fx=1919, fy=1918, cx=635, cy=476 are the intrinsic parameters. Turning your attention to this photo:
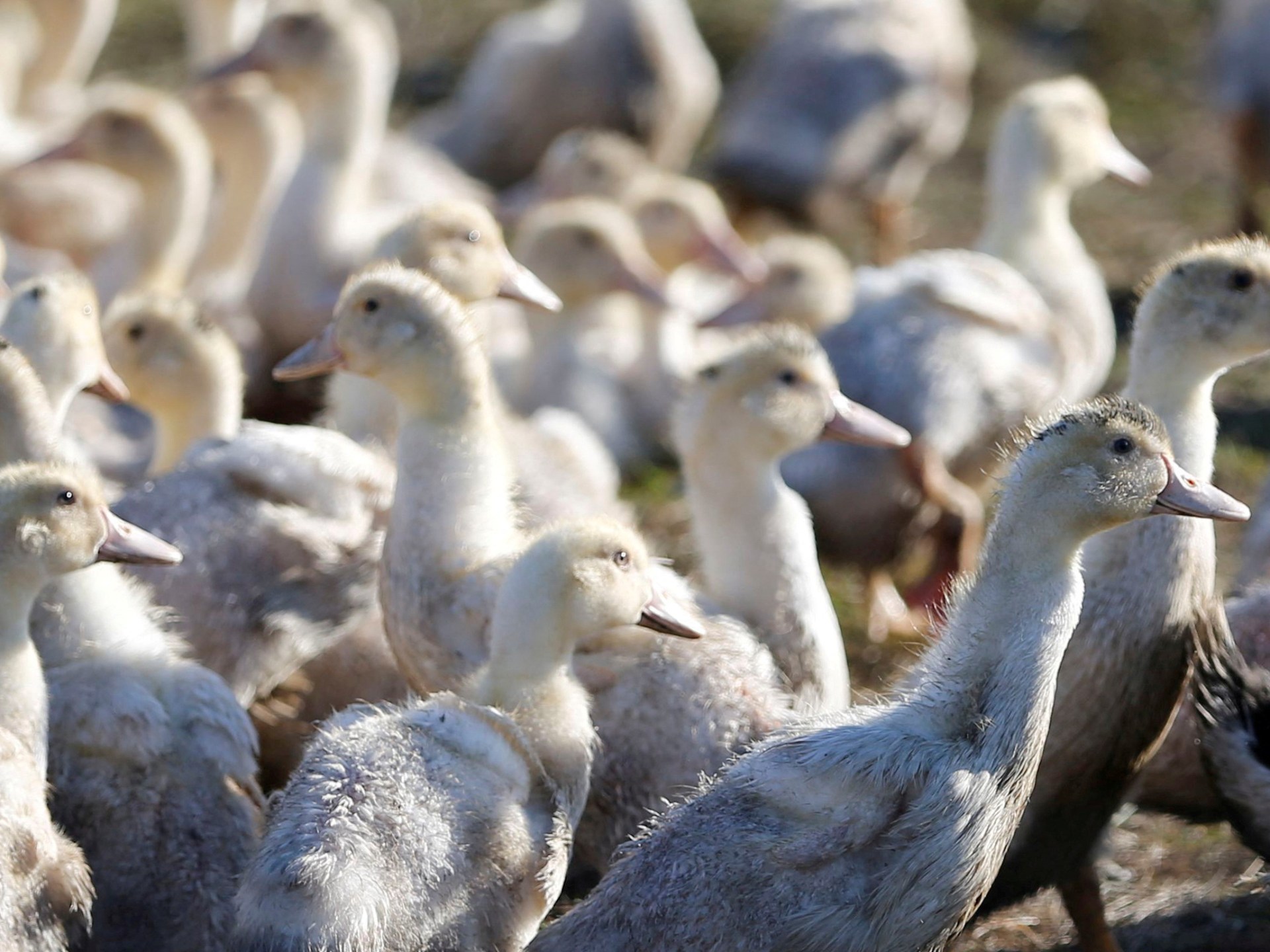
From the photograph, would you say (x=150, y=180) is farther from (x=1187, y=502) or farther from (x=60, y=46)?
(x=1187, y=502)

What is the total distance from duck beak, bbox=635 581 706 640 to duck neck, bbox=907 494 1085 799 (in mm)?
589

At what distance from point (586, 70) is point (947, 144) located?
1.87 metres

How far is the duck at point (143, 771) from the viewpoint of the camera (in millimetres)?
3518

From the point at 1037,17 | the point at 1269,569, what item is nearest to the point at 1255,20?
the point at 1037,17

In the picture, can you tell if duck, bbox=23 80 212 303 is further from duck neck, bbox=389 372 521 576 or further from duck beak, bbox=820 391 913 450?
duck beak, bbox=820 391 913 450

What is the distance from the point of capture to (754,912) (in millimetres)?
3168

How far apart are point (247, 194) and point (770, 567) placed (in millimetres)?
3437

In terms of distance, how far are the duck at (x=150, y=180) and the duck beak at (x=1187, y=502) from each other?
3836 millimetres

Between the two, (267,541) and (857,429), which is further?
(857,429)

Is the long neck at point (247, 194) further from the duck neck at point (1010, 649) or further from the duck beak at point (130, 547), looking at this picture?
the duck neck at point (1010, 649)

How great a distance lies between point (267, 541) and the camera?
4.41 meters

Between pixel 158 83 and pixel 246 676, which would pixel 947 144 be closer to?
pixel 158 83

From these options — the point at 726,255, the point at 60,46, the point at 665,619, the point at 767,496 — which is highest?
the point at 665,619

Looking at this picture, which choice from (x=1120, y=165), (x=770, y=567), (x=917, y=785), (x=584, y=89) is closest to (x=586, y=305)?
(x=1120, y=165)
